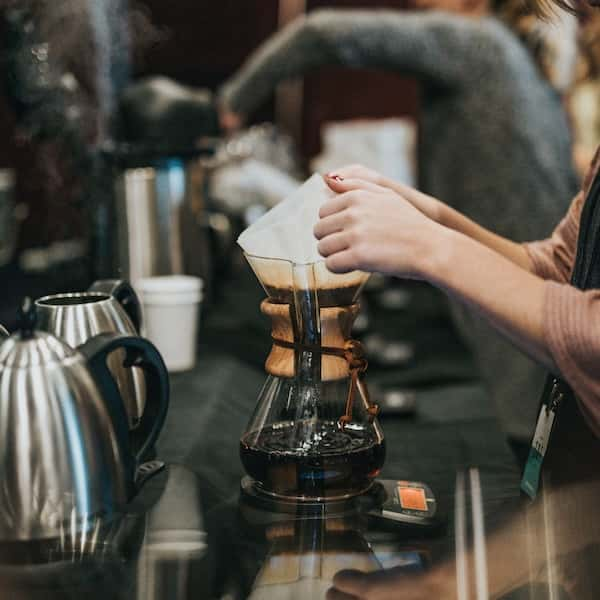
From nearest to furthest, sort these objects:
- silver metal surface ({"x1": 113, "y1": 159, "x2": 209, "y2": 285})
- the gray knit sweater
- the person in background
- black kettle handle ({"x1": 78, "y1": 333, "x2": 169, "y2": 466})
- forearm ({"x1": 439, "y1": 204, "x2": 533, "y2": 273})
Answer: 1. black kettle handle ({"x1": 78, "y1": 333, "x2": 169, "y2": 466})
2. forearm ({"x1": 439, "y1": 204, "x2": 533, "y2": 273})
3. silver metal surface ({"x1": 113, "y1": 159, "x2": 209, "y2": 285})
4. the gray knit sweater
5. the person in background

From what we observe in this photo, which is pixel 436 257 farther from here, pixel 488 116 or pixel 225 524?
pixel 488 116

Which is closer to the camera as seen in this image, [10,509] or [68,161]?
[10,509]

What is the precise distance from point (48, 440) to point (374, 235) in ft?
1.11

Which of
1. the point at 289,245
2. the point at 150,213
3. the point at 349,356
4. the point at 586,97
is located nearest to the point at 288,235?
the point at 289,245

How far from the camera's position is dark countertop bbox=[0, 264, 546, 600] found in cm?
78

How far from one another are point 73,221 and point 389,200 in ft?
3.95

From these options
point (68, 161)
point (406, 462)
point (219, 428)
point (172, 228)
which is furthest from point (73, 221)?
point (406, 462)

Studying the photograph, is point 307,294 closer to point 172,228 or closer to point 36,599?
point 36,599

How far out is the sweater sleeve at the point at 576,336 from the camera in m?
0.91

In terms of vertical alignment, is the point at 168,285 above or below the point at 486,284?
below

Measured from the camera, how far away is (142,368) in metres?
0.94

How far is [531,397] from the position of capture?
223 centimetres

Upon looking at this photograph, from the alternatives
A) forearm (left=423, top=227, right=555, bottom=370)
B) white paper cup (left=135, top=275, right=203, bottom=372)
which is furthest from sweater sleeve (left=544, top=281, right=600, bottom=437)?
white paper cup (left=135, top=275, right=203, bottom=372)

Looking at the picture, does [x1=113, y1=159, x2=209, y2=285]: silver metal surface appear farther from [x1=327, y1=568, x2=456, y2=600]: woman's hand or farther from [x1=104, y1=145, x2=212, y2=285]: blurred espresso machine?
[x1=327, y1=568, x2=456, y2=600]: woman's hand
